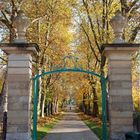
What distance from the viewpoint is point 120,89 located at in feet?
43.4

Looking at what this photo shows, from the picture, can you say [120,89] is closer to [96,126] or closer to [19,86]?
[19,86]

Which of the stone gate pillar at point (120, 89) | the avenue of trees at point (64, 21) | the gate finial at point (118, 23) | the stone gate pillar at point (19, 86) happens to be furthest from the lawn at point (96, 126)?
the gate finial at point (118, 23)

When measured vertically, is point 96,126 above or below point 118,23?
below

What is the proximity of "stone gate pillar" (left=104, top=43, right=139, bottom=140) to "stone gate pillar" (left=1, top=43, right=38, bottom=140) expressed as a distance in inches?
Result: 117

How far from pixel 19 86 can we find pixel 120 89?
12.1 ft

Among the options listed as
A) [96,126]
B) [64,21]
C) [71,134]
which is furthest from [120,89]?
[96,126]

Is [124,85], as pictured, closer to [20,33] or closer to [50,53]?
[20,33]

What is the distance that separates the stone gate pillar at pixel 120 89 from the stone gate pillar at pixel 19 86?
9.75 ft

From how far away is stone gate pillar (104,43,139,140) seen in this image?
1307 centimetres

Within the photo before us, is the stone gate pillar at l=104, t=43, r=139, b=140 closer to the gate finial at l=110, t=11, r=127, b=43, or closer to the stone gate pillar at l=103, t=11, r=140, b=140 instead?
the stone gate pillar at l=103, t=11, r=140, b=140

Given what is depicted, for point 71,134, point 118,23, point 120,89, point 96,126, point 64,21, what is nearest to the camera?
point 120,89

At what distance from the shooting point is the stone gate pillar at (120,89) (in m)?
13.1

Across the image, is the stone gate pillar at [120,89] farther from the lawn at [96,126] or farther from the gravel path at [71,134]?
the gravel path at [71,134]

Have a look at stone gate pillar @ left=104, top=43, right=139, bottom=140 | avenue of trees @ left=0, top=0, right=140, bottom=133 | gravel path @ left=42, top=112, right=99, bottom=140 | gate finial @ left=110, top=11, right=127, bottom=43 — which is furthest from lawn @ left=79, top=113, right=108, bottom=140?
gate finial @ left=110, top=11, right=127, bottom=43
